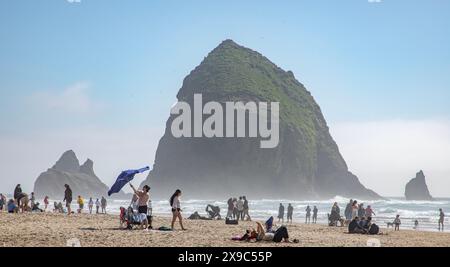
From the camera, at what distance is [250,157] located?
147m

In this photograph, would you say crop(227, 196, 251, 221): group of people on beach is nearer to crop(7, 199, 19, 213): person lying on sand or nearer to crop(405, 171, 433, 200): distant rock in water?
crop(7, 199, 19, 213): person lying on sand

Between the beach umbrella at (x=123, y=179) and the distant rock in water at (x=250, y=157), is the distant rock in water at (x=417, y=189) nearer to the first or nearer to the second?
the distant rock in water at (x=250, y=157)

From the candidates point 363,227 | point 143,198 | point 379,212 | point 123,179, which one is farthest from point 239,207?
point 379,212

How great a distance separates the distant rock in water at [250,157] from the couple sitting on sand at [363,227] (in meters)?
121

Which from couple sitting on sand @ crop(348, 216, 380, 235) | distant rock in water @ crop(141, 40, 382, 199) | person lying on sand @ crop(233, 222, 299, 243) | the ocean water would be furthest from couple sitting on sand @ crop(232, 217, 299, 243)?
distant rock in water @ crop(141, 40, 382, 199)

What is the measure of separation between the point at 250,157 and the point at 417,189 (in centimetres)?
7078

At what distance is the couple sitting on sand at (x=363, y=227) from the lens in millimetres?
24531

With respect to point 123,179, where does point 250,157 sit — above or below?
above

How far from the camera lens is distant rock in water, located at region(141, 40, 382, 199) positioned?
5822 inches

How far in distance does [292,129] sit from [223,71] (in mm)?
35663

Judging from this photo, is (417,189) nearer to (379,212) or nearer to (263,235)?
(379,212)

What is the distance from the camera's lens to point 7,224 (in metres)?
20.2
